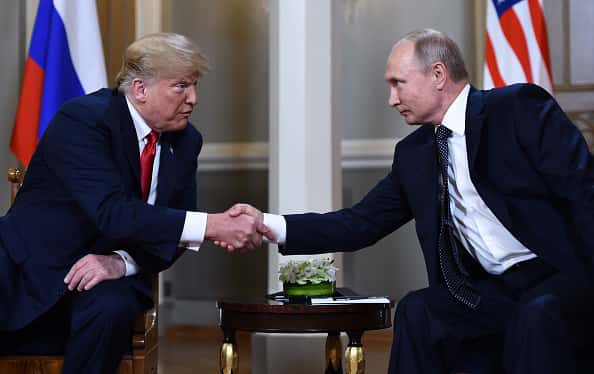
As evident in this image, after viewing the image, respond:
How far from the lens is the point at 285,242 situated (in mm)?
2803

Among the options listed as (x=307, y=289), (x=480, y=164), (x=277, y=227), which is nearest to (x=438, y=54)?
(x=480, y=164)

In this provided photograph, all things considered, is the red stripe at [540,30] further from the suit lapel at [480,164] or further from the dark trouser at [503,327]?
the dark trouser at [503,327]

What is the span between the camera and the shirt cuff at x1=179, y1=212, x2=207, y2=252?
8.33ft

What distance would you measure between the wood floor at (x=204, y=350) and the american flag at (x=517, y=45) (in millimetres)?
1441

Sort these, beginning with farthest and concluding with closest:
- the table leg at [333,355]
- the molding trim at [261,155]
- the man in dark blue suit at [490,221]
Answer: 1. the molding trim at [261,155]
2. the table leg at [333,355]
3. the man in dark blue suit at [490,221]

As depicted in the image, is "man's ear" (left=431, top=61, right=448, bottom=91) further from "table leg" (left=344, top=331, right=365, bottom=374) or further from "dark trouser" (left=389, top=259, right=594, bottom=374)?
"table leg" (left=344, top=331, right=365, bottom=374)

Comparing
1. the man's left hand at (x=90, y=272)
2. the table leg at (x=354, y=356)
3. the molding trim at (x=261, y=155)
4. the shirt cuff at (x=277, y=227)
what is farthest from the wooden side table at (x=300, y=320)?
the molding trim at (x=261, y=155)

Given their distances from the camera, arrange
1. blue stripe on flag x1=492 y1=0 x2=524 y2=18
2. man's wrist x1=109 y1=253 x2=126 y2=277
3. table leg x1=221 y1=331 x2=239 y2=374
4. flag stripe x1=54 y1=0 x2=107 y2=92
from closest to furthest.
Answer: man's wrist x1=109 y1=253 x2=126 y2=277 < table leg x1=221 y1=331 x2=239 y2=374 < flag stripe x1=54 y1=0 x2=107 y2=92 < blue stripe on flag x1=492 y1=0 x2=524 y2=18

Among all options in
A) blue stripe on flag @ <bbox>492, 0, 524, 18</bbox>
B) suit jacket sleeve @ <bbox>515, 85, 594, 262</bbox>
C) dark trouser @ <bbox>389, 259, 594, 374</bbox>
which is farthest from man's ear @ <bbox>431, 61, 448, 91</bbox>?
blue stripe on flag @ <bbox>492, 0, 524, 18</bbox>

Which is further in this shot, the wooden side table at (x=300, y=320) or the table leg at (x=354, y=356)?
the table leg at (x=354, y=356)

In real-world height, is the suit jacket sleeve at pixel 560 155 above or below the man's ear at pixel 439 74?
below

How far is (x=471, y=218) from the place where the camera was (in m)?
2.43

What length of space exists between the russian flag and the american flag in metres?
1.85

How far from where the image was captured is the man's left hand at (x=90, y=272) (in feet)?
7.72
